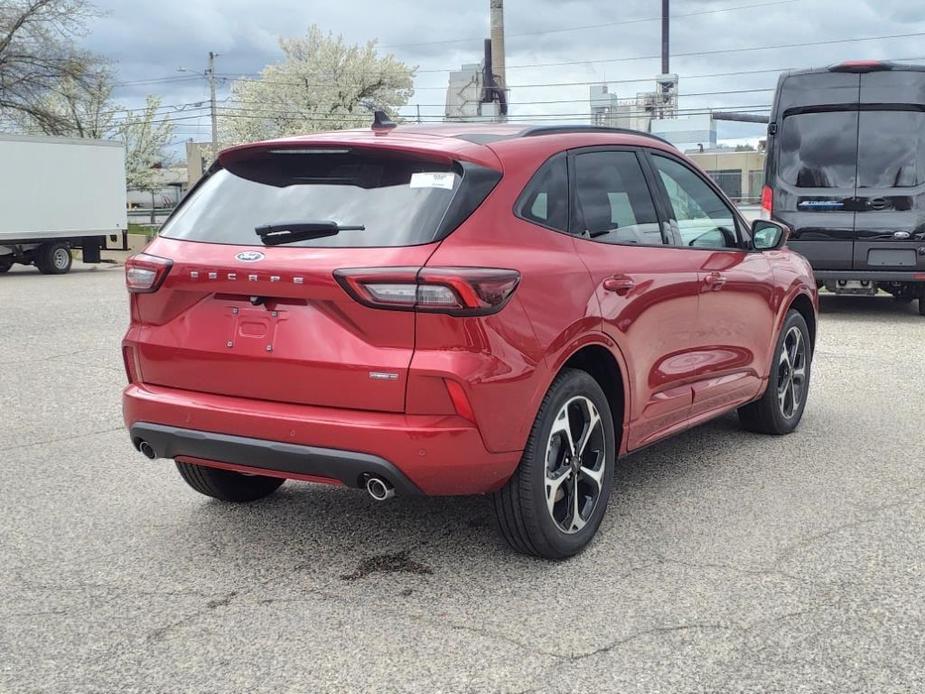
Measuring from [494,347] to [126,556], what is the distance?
5.95 feet

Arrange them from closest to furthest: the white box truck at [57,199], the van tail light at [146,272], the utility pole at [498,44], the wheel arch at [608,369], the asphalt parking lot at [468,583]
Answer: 1. the asphalt parking lot at [468,583]
2. the van tail light at [146,272]
3. the wheel arch at [608,369]
4. the white box truck at [57,199]
5. the utility pole at [498,44]

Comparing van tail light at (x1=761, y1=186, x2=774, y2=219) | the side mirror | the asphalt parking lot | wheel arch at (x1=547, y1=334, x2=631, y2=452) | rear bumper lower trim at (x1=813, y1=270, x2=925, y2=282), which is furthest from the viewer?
van tail light at (x1=761, y1=186, x2=774, y2=219)

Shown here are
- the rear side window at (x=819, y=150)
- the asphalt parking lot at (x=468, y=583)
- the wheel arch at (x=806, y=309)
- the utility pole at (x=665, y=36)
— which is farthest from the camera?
the utility pole at (x=665, y=36)

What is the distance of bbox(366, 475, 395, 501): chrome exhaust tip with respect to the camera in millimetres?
3832

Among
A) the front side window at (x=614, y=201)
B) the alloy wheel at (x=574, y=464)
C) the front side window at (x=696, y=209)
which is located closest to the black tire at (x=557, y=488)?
the alloy wheel at (x=574, y=464)

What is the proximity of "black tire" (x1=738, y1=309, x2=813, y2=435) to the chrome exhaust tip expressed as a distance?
127 inches

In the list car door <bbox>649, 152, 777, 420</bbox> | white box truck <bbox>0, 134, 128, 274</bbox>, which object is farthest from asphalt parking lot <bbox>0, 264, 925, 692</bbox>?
white box truck <bbox>0, 134, 128, 274</bbox>

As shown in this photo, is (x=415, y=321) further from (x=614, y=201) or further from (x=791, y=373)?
(x=791, y=373)

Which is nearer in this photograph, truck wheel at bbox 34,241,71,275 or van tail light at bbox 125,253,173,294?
van tail light at bbox 125,253,173,294

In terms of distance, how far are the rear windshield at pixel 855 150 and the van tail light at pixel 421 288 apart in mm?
10353

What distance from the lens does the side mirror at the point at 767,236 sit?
5.97m

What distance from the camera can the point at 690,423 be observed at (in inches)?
213

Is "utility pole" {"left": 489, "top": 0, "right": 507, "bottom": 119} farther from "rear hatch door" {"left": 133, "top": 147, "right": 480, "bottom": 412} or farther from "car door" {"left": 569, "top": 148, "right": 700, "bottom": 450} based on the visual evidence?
"rear hatch door" {"left": 133, "top": 147, "right": 480, "bottom": 412}

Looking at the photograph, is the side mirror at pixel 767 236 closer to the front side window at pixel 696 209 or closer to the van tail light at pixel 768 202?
the front side window at pixel 696 209
